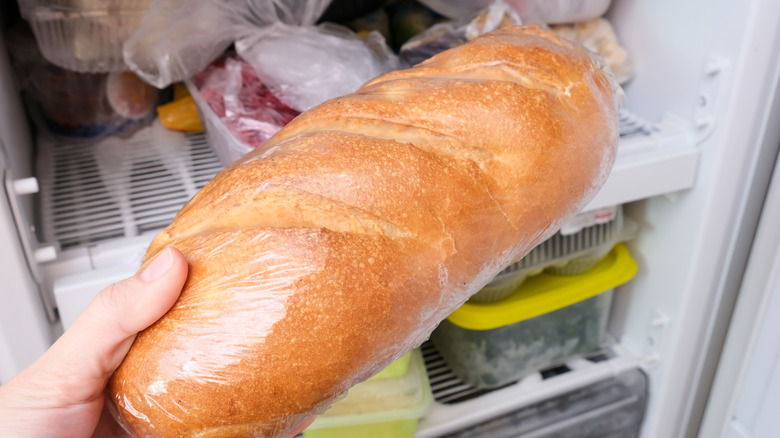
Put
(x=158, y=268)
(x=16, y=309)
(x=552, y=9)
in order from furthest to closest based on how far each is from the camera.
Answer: (x=552, y=9) < (x=16, y=309) < (x=158, y=268)

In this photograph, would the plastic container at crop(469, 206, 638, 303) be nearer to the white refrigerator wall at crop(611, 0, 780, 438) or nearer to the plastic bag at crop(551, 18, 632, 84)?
the white refrigerator wall at crop(611, 0, 780, 438)

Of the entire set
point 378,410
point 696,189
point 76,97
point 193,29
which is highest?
point 193,29

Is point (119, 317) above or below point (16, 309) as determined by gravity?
above

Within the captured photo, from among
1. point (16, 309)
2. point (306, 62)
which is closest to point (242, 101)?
point (306, 62)

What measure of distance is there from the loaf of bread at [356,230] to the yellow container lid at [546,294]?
32 cm

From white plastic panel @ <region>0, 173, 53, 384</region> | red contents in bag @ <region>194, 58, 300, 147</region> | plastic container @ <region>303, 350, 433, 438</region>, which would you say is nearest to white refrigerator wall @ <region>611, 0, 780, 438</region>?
plastic container @ <region>303, 350, 433, 438</region>

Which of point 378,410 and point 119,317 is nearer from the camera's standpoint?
point 119,317

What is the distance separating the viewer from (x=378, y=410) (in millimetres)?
808

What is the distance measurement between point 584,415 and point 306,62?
72 centimetres

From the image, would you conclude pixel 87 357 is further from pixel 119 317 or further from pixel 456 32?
pixel 456 32

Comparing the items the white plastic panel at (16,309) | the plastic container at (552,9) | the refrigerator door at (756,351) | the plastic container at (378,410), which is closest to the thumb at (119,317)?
the white plastic panel at (16,309)

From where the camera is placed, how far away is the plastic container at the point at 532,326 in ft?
2.83

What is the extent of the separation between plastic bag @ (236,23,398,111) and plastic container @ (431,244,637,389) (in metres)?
0.38

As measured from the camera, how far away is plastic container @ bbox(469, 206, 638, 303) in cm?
83
